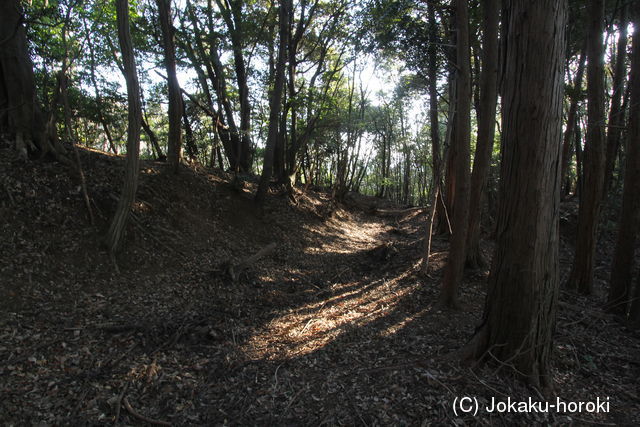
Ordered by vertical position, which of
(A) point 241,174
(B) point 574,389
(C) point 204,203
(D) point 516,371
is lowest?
(B) point 574,389

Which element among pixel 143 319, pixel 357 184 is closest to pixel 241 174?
pixel 143 319

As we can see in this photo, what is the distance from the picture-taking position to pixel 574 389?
3562 mm

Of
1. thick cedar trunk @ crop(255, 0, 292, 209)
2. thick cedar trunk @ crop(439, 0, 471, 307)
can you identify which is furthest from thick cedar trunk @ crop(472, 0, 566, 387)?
thick cedar trunk @ crop(255, 0, 292, 209)

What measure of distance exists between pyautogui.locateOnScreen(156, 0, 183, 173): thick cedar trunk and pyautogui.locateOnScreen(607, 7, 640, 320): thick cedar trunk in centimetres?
→ 993

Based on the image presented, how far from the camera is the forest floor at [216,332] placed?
3379mm

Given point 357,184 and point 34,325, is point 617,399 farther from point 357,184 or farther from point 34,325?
point 357,184

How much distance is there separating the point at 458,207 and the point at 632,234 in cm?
315

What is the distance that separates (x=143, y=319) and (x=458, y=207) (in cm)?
535

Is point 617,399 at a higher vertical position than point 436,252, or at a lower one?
lower

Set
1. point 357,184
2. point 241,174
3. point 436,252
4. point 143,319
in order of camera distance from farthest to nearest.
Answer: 1. point 357,184
2. point 241,174
3. point 436,252
4. point 143,319

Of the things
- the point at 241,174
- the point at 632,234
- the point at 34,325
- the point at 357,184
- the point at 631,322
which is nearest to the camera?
the point at 34,325

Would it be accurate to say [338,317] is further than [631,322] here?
Yes

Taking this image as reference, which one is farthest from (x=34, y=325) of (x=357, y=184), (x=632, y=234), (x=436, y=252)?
(x=357, y=184)

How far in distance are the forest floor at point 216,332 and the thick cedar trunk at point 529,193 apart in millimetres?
437
